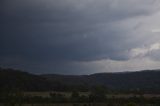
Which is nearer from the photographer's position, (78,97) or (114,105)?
(114,105)

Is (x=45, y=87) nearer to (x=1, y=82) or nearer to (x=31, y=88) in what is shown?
(x=31, y=88)

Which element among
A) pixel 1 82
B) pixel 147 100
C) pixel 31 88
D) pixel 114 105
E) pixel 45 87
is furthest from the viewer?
pixel 45 87

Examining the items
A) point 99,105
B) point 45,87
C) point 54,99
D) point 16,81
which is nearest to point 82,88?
point 45,87

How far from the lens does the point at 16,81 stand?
174250mm

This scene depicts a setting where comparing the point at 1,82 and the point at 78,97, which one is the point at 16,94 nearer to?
the point at 78,97

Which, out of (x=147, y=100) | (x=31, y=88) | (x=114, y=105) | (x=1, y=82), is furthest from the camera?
(x=31, y=88)

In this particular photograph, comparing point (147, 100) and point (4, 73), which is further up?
point (4, 73)

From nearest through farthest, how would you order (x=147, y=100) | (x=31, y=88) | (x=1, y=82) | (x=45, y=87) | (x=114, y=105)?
1. (x=114, y=105)
2. (x=147, y=100)
3. (x=1, y=82)
4. (x=31, y=88)
5. (x=45, y=87)

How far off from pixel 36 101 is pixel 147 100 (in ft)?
137

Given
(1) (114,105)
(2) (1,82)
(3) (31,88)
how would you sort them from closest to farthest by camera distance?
(1) (114,105) < (2) (1,82) < (3) (31,88)

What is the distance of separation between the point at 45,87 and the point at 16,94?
74.9 m

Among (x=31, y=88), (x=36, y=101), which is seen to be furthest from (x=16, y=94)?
(x=31, y=88)

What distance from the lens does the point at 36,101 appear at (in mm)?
138875

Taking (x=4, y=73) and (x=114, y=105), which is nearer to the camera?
(x=114, y=105)
